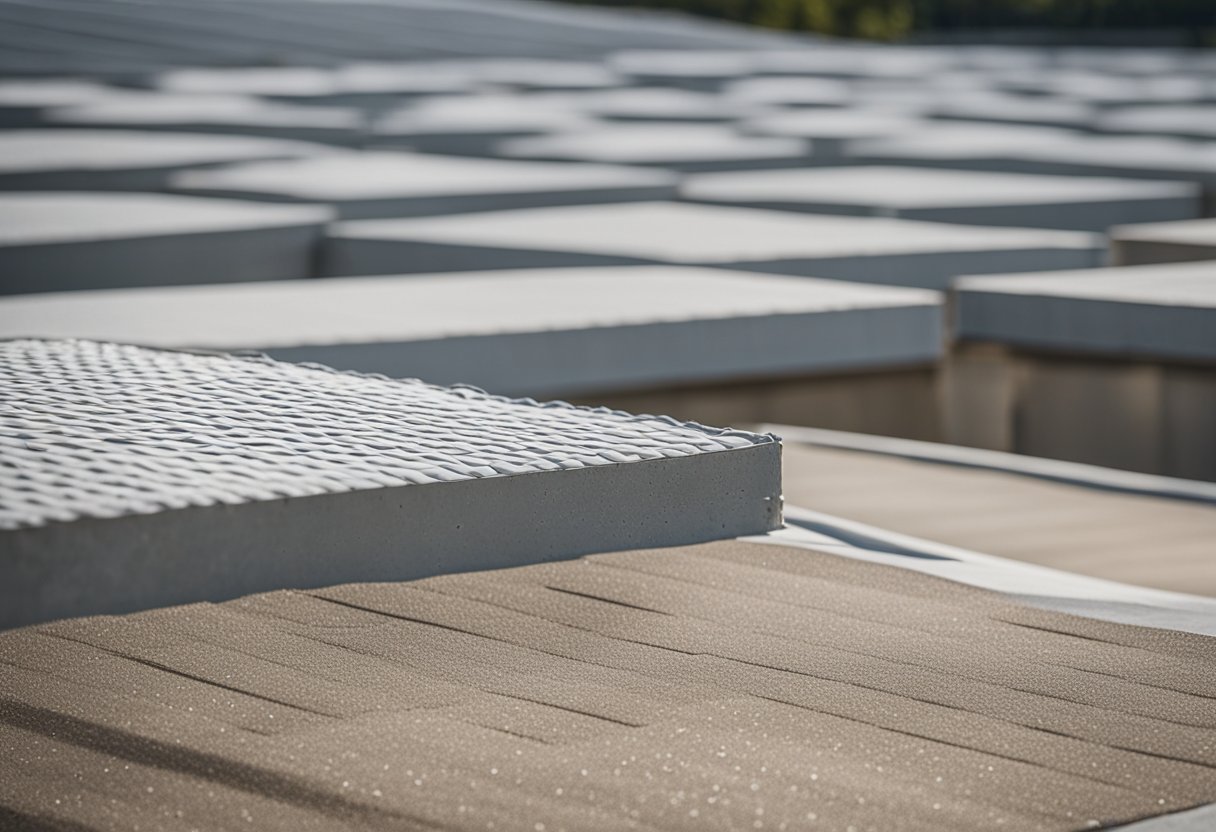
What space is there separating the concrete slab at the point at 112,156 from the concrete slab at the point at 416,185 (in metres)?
0.43

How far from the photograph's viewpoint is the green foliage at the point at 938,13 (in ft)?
216

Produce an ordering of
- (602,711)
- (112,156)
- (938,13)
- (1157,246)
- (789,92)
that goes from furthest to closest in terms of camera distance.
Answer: (938,13) → (789,92) → (112,156) → (1157,246) → (602,711)

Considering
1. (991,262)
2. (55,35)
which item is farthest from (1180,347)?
(55,35)

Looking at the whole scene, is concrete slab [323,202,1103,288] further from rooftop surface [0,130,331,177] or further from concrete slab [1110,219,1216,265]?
rooftop surface [0,130,331,177]

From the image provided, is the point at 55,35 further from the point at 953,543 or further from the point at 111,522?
the point at 111,522

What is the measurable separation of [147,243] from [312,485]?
9.01 m

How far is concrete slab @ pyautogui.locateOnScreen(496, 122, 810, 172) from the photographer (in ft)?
64.3

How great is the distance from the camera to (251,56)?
118 feet

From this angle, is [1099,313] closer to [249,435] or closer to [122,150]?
[249,435]

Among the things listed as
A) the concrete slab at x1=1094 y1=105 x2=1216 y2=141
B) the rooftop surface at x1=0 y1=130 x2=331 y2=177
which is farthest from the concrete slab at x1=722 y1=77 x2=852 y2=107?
the rooftop surface at x1=0 y1=130 x2=331 y2=177

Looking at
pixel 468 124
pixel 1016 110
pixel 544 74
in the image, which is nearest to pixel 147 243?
pixel 468 124

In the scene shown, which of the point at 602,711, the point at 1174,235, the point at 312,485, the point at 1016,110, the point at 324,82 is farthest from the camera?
the point at 324,82

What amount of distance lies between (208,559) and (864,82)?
1347 inches

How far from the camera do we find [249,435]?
3955 mm
